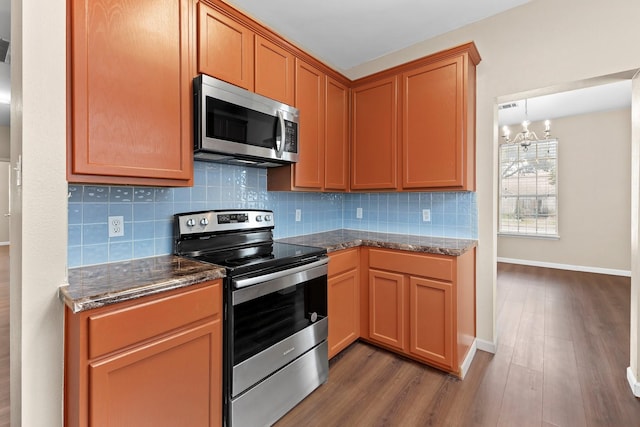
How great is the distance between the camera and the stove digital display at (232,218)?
1.97 m

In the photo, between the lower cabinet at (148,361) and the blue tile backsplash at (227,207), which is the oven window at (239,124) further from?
the lower cabinet at (148,361)

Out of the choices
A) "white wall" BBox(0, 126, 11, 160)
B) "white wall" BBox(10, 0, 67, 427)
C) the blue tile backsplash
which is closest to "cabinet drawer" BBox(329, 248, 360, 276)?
the blue tile backsplash

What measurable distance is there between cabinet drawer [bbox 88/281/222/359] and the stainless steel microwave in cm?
79

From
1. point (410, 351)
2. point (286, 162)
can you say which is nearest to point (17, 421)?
point (286, 162)

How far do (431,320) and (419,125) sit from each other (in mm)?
1550

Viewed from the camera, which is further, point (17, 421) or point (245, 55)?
point (245, 55)

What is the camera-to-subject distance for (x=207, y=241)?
1894 mm

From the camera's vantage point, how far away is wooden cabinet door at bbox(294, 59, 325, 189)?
7.56ft

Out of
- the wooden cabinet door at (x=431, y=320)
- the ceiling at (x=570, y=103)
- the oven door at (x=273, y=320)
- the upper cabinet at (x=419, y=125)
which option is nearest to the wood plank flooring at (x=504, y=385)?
the wooden cabinet door at (x=431, y=320)

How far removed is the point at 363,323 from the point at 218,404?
1388 millimetres

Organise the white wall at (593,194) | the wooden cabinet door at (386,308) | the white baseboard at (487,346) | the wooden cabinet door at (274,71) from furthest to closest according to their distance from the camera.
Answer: the white wall at (593,194) < the white baseboard at (487,346) < the wooden cabinet door at (386,308) < the wooden cabinet door at (274,71)

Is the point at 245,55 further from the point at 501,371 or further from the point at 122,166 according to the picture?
the point at 501,371

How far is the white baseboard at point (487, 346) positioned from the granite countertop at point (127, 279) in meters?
2.25

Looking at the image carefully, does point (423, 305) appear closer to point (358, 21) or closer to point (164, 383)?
point (164, 383)
